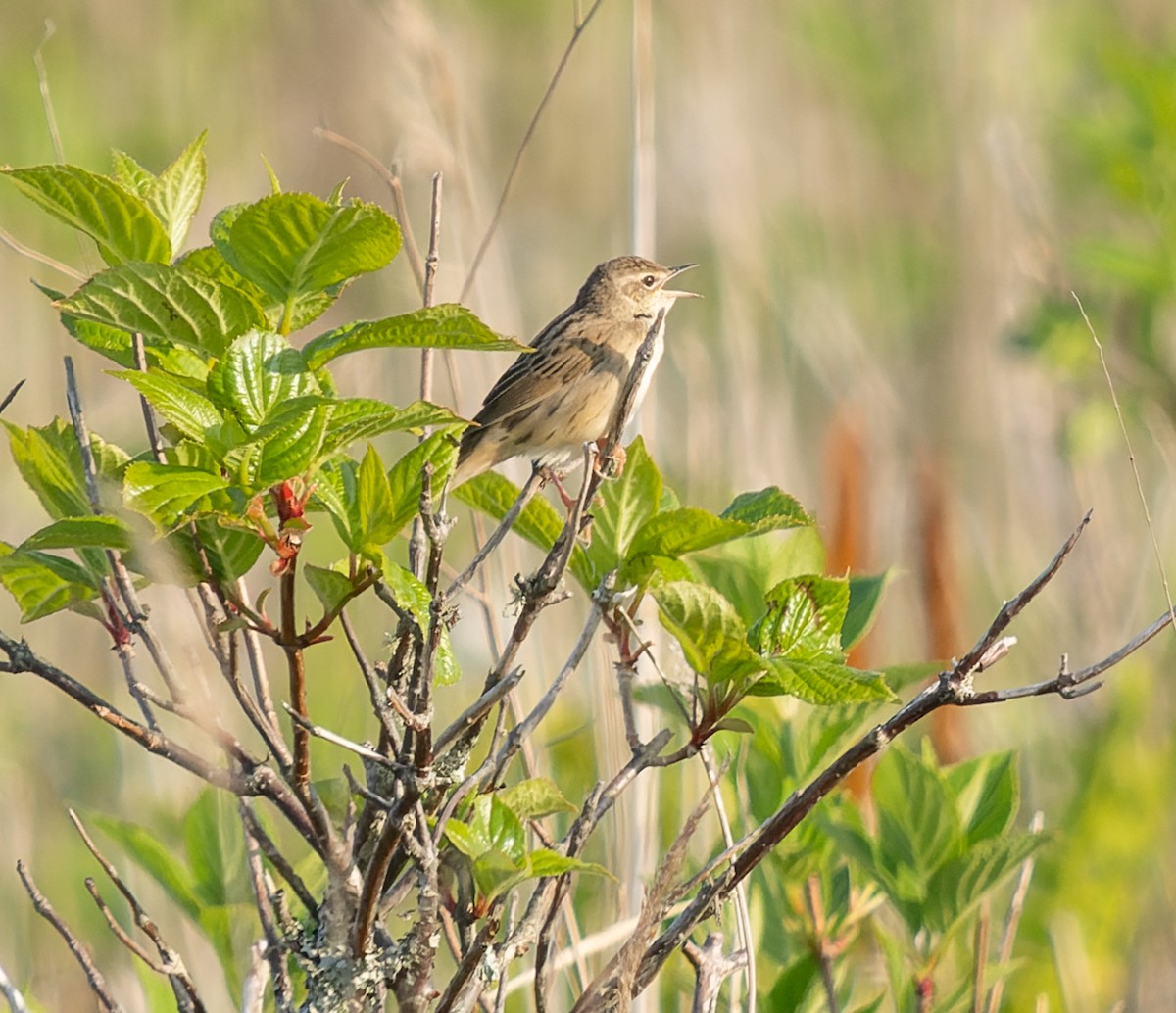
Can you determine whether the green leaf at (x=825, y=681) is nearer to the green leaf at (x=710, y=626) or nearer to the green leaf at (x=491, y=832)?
the green leaf at (x=710, y=626)

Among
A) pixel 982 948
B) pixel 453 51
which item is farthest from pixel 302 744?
pixel 453 51

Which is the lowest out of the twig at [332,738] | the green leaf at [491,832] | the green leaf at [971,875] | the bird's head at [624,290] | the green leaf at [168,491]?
the green leaf at [971,875]

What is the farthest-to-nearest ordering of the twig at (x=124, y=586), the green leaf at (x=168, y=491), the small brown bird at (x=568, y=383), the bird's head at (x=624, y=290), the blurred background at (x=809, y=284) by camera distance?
the bird's head at (x=624, y=290)
the small brown bird at (x=568, y=383)
the blurred background at (x=809, y=284)
the twig at (x=124, y=586)
the green leaf at (x=168, y=491)

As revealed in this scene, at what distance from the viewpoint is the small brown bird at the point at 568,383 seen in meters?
4.04

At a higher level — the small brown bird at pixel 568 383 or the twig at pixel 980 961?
the small brown bird at pixel 568 383

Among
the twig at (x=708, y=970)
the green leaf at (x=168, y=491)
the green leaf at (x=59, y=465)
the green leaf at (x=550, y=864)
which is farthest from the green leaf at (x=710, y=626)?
the green leaf at (x=59, y=465)

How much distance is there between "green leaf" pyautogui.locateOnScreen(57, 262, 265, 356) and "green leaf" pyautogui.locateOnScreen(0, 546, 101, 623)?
260mm

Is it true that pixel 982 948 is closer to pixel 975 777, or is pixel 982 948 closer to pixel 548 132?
pixel 975 777

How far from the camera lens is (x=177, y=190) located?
1667mm

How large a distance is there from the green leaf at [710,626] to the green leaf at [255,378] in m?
0.43

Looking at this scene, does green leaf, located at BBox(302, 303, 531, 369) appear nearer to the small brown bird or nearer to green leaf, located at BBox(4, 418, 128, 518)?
green leaf, located at BBox(4, 418, 128, 518)

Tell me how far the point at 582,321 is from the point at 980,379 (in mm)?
1931

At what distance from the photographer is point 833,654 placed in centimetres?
163

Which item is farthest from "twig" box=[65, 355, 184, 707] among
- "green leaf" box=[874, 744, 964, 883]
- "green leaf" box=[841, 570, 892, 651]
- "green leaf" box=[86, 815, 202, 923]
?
"green leaf" box=[874, 744, 964, 883]
